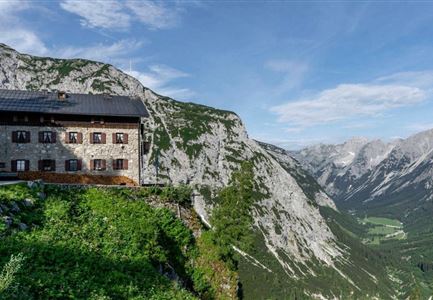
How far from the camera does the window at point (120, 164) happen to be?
62156mm

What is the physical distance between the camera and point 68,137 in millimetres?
60938

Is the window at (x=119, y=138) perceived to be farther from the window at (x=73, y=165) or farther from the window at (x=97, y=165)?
the window at (x=73, y=165)

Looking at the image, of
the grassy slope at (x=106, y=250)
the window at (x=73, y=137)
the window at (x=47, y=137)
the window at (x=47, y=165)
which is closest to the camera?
the grassy slope at (x=106, y=250)

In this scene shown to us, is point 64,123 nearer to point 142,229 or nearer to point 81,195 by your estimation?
point 81,195

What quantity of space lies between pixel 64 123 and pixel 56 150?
4.09 m

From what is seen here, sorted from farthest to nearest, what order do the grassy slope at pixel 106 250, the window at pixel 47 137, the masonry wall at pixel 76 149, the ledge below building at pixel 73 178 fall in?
the window at pixel 47 137, the masonry wall at pixel 76 149, the ledge below building at pixel 73 178, the grassy slope at pixel 106 250

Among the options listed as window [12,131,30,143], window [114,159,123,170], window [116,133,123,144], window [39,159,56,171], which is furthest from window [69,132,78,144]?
window [114,159,123,170]

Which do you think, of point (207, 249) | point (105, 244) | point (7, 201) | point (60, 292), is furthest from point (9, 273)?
point (207, 249)

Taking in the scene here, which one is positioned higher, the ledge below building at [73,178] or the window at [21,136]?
the window at [21,136]

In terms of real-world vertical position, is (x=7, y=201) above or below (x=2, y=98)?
below

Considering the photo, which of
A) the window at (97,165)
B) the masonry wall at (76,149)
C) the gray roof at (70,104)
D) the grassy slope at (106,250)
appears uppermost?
the gray roof at (70,104)

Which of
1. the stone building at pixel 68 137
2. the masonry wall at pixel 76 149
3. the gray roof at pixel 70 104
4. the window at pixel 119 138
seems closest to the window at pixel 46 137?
the stone building at pixel 68 137

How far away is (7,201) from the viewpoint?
3300 cm

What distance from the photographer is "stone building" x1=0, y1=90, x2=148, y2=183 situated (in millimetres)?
59281
